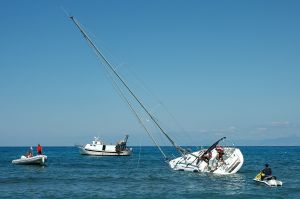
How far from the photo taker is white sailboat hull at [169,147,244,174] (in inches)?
1997

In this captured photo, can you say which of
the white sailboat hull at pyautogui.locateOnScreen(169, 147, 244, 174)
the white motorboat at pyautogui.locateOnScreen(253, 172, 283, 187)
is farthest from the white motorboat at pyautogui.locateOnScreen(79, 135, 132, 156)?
the white motorboat at pyautogui.locateOnScreen(253, 172, 283, 187)

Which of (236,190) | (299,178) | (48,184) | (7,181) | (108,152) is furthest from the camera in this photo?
(108,152)

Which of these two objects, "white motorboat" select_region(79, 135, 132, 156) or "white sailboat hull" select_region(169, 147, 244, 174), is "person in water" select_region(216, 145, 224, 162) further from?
"white motorboat" select_region(79, 135, 132, 156)

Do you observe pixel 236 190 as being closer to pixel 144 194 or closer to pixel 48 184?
pixel 144 194

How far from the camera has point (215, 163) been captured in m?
52.2

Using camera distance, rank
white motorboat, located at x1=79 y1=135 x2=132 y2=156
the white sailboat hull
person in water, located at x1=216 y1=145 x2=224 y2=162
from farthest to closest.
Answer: white motorboat, located at x1=79 y1=135 x2=132 y2=156
person in water, located at x1=216 y1=145 x2=224 y2=162
the white sailboat hull

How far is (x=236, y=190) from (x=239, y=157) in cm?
1342

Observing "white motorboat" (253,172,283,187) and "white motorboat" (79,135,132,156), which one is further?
"white motorboat" (79,135,132,156)

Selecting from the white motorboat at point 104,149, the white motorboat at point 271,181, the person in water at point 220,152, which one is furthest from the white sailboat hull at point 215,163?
the white motorboat at point 104,149

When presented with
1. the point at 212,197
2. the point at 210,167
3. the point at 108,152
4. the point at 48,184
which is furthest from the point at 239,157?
the point at 108,152

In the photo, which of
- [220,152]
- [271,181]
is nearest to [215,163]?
[220,152]

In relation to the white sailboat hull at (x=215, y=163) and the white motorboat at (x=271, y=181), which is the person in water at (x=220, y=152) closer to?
the white sailboat hull at (x=215, y=163)

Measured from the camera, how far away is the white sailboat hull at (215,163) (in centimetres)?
5072

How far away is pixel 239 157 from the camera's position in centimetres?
5109
